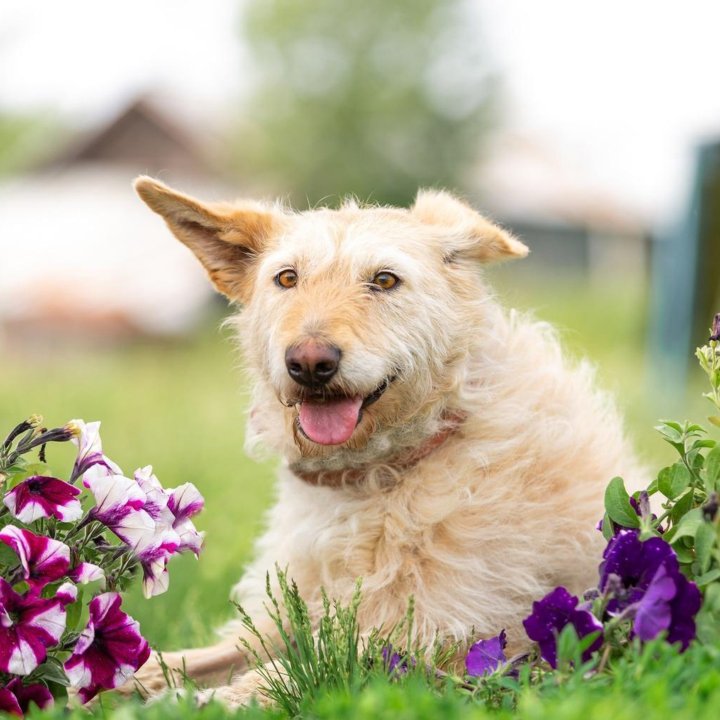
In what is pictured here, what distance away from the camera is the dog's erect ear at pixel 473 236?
3816 mm

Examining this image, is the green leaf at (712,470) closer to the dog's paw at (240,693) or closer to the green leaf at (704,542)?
the green leaf at (704,542)

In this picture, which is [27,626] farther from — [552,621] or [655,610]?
[655,610]

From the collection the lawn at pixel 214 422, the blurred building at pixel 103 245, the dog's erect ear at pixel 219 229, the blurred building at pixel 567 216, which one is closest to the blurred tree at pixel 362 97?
the blurred building at pixel 103 245

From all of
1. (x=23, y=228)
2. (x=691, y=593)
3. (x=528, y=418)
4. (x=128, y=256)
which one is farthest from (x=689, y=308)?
(x=23, y=228)

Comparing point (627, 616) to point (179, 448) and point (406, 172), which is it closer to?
point (179, 448)

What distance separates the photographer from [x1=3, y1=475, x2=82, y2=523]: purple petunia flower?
9.57 feet

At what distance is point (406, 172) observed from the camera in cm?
3497

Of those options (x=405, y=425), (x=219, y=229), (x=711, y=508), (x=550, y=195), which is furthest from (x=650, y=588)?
(x=550, y=195)

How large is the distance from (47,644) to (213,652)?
43.7 inches

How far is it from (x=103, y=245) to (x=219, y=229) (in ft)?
80.9

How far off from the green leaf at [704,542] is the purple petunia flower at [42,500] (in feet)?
5.78

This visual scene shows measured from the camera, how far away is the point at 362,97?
3559 centimetres

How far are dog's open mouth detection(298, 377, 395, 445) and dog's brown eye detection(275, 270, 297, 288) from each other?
1.59ft

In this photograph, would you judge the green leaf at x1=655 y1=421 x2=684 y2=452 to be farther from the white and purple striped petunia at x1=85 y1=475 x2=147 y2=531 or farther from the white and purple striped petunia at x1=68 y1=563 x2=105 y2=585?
the white and purple striped petunia at x1=68 y1=563 x2=105 y2=585
